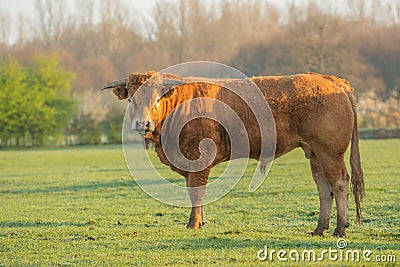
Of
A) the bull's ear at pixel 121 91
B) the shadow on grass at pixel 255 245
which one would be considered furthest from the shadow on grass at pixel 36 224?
the shadow on grass at pixel 255 245

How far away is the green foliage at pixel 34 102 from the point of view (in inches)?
2611

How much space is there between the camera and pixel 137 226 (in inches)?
436

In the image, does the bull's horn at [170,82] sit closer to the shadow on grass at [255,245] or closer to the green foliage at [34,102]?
the shadow on grass at [255,245]

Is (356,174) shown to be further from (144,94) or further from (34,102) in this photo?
(34,102)

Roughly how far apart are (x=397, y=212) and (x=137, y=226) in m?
4.89

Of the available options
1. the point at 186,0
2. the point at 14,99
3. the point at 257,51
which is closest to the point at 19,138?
the point at 14,99

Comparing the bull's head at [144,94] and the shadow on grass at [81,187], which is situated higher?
the bull's head at [144,94]

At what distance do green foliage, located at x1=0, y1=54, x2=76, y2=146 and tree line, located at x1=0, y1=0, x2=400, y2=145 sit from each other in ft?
0.37

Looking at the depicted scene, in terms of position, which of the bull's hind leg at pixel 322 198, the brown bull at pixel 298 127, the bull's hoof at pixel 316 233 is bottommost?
the bull's hoof at pixel 316 233

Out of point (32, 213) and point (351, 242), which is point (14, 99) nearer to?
point (32, 213)

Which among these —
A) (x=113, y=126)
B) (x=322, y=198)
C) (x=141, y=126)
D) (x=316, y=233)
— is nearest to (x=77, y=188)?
(x=141, y=126)

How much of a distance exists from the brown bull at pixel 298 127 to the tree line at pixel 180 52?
40157 mm

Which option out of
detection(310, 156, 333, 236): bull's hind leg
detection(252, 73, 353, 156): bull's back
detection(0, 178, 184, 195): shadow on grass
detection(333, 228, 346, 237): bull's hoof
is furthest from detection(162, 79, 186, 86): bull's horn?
detection(0, 178, 184, 195): shadow on grass

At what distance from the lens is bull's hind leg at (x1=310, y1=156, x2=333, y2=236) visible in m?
9.73
